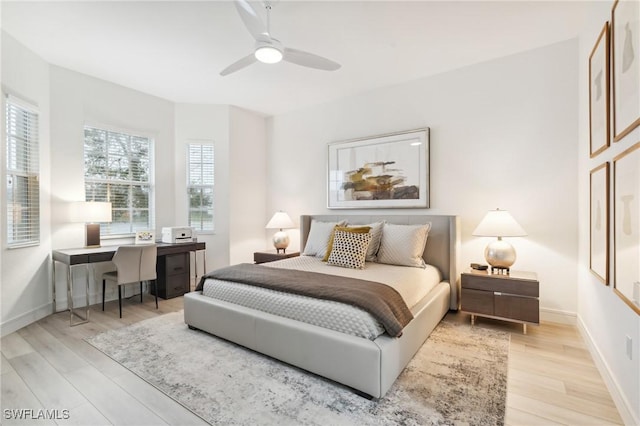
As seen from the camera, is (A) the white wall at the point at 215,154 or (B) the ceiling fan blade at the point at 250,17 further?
(A) the white wall at the point at 215,154

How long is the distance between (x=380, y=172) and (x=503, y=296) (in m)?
2.08

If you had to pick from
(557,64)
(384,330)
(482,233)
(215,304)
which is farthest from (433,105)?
(215,304)

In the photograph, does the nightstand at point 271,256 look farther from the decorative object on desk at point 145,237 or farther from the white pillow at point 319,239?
the decorative object on desk at point 145,237

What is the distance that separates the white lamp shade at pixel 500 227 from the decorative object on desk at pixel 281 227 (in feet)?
8.81

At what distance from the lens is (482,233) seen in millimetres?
2943

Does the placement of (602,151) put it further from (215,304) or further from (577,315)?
(215,304)

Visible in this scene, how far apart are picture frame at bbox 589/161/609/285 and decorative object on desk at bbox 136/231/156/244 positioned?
15.9 ft

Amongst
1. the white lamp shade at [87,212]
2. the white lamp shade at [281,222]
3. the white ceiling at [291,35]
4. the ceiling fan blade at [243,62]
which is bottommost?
the white lamp shade at [281,222]

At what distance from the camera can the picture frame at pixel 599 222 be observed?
6.51 ft

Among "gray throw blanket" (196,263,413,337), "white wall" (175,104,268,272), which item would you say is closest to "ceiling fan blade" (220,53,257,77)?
"gray throw blanket" (196,263,413,337)

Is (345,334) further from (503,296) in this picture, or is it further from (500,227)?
(500,227)

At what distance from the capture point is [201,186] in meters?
4.85

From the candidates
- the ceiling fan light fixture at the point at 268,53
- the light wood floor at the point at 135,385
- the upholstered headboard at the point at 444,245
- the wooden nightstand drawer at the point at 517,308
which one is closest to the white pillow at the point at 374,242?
the upholstered headboard at the point at 444,245

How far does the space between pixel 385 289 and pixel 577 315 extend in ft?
7.33
